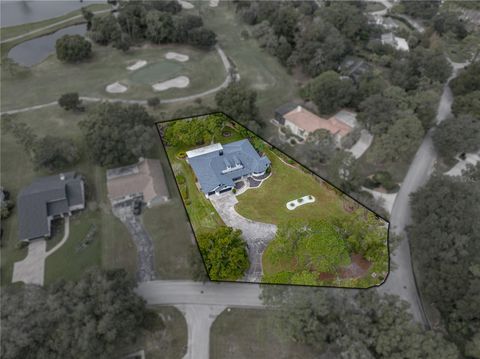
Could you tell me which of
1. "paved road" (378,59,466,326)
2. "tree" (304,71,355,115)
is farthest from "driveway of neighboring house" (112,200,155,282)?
"tree" (304,71,355,115)

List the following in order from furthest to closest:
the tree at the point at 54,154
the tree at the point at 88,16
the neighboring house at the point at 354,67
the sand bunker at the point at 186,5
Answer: the sand bunker at the point at 186,5, the tree at the point at 88,16, the neighboring house at the point at 354,67, the tree at the point at 54,154

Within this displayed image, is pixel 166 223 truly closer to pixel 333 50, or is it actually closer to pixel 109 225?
pixel 109 225

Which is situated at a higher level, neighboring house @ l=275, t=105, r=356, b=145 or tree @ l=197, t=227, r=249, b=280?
tree @ l=197, t=227, r=249, b=280

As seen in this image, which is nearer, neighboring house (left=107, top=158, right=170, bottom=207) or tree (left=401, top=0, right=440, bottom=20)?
neighboring house (left=107, top=158, right=170, bottom=207)

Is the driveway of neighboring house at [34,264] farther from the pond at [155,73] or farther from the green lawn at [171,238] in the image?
the pond at [155,73]

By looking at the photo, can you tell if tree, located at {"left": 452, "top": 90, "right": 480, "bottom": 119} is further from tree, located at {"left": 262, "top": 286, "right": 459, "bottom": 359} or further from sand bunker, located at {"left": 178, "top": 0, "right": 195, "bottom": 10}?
sand bunker, located at {"left": 178, "top": 0, "right": 195, "bottom": 10}

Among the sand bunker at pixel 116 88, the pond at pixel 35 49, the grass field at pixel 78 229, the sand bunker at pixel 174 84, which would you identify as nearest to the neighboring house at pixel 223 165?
the grass field at pixel 78 229

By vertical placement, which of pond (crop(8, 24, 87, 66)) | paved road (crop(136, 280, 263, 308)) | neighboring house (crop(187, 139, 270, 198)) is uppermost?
neighboring house (crop(187, 139, 270, 198))

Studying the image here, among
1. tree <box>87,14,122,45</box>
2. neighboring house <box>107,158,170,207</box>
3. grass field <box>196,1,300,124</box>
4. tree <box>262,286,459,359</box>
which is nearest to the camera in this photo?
tree <box>262,286,459,359</box>
